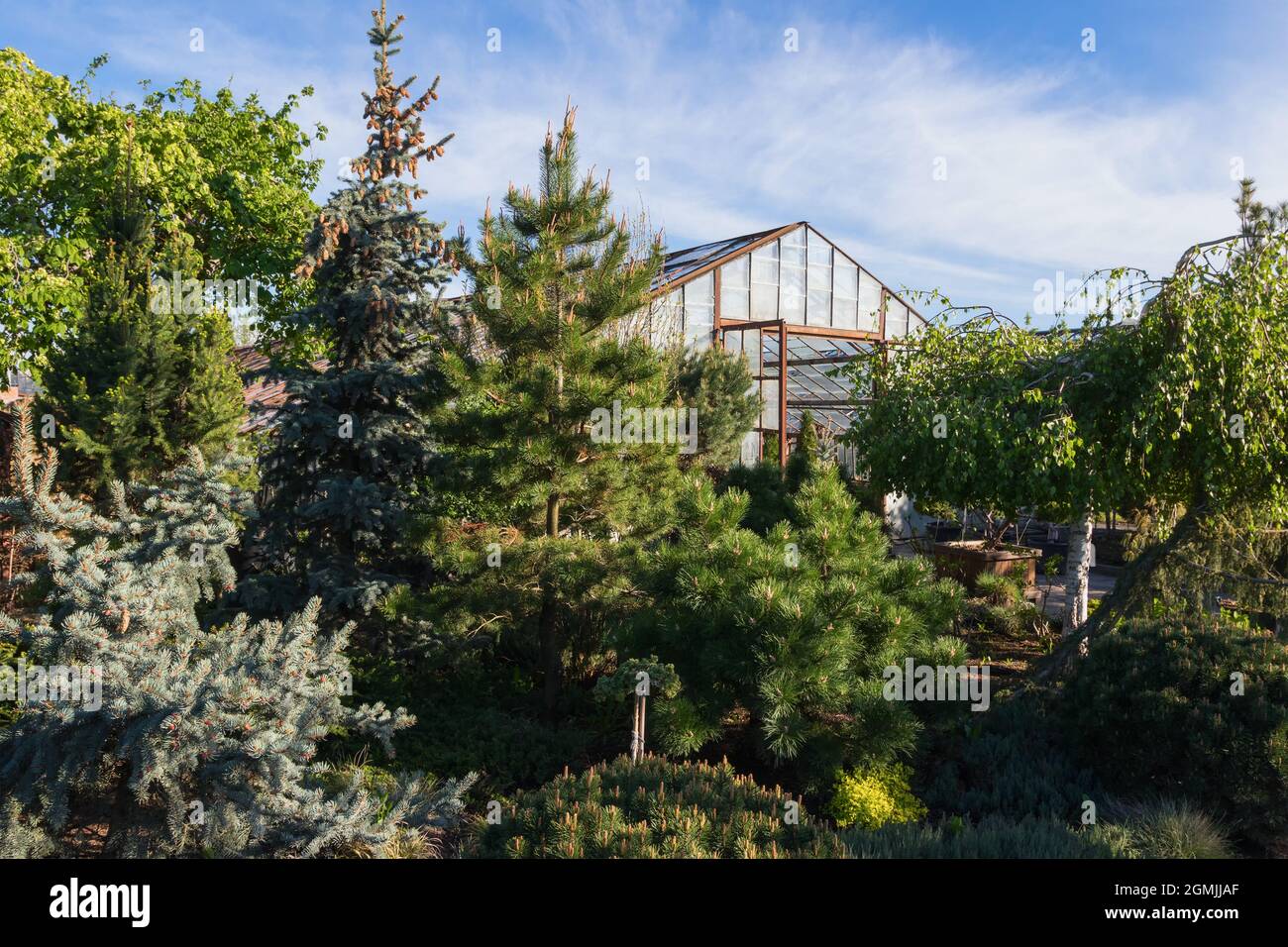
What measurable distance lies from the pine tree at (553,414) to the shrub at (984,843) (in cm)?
330

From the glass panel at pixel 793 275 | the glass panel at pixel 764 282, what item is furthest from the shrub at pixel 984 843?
the glass panel at pixel 793 275

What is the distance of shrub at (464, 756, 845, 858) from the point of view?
392cm

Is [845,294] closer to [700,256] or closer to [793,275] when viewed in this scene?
[793,275]

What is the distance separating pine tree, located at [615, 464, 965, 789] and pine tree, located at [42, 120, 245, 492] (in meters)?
6.46

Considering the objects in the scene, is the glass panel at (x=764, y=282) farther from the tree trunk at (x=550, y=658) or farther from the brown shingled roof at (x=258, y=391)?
the tree trunk at (x=550, y=658)

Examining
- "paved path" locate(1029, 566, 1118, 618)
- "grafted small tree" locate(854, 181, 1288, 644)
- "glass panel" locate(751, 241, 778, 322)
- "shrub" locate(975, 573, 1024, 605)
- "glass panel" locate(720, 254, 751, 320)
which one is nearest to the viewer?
"grafted small tree" locate(854, 181, 1288, 644)

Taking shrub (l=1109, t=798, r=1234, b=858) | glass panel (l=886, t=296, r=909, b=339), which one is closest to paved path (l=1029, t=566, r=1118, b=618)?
shrub (l=1109, t=798, r=1234, b=858)

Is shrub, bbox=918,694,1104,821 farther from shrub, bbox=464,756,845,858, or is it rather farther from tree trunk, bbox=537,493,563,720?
tree trunk, bbox=537,493,563,720

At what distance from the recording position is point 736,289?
17.7 metres

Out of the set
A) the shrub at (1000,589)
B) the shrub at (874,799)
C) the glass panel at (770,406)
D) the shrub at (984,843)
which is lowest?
the shrub at (874,799)

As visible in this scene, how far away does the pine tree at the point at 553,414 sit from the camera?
739 cm

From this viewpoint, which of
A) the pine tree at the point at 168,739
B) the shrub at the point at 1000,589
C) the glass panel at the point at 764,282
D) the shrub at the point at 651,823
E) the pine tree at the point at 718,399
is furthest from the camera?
the glass panel at the point at 764,282

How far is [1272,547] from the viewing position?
7.78m
